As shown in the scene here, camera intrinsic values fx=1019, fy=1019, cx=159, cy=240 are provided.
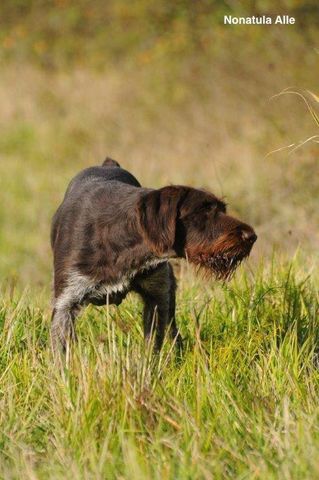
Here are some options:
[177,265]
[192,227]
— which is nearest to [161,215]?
[192,227]

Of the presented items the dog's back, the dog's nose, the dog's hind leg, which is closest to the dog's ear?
the dog's nose

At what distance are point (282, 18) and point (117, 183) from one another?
664 centimetres

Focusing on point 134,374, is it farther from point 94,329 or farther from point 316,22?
point 316,22

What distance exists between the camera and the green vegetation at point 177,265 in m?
4.06

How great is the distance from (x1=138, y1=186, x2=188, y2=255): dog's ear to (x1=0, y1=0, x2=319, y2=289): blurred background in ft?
7.36

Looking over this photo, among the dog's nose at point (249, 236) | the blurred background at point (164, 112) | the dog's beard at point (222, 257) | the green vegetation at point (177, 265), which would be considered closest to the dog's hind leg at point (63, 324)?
the green vegetation at point (177, 265)

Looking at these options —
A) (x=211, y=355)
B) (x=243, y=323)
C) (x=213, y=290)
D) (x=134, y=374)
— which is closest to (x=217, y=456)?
(x=134, y=374)

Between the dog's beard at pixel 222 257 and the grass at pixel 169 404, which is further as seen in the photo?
the dog's beard at pixel 222 257

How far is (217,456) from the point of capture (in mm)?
3830

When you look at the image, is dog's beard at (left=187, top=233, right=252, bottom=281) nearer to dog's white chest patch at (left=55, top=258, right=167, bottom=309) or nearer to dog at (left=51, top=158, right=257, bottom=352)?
dog at (left=51, top=158, right=257, bottom=352)

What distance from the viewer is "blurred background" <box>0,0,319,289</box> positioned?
1126cm

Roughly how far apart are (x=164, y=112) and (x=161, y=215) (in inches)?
427

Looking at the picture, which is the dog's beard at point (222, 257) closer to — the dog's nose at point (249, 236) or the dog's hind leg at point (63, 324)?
the dog's nose at point (249, 236)

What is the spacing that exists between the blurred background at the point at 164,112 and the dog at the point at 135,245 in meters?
1.92
